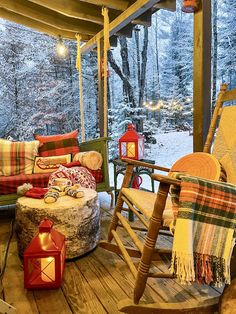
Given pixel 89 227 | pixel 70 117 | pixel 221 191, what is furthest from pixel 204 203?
pixel 70 117

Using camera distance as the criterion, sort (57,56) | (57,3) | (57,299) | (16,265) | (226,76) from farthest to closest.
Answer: (57,56) → (57,3) → (226,76) → (16,265) → (57,299)

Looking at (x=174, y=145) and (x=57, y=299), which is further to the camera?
(x=174, y=145)

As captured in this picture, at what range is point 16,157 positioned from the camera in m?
2.81

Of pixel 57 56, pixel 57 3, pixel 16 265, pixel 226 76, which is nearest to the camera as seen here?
pixel 16 265

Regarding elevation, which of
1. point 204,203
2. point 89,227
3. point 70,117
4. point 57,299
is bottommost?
point 57,299

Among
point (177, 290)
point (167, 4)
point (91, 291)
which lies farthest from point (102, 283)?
point (167, 4)

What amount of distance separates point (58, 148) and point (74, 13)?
1421 millimetres

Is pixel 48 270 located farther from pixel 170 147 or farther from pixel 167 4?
pixel 167 4

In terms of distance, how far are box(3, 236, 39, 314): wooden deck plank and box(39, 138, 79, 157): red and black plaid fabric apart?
1.27 m

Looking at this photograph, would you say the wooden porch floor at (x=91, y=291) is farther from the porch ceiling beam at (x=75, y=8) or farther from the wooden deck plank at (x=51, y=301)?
the porch ceiling beam at (x=75, y=8)

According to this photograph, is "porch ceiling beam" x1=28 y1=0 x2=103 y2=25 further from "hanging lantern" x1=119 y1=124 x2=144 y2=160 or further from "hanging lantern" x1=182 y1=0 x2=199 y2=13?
"hanging lantern" x1=182 y1=0 x2=199 y2=13

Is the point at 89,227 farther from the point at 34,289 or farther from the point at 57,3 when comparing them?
the point at 57,3

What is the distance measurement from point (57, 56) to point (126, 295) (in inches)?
167

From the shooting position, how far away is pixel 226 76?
7.71ft
